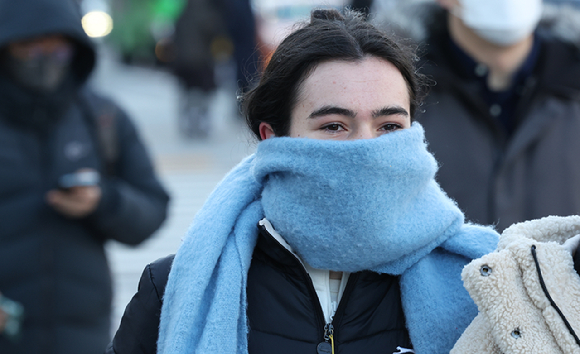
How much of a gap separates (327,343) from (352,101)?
60cm

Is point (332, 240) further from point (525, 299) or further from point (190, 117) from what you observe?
point (190, 117)

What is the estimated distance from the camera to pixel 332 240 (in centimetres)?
170

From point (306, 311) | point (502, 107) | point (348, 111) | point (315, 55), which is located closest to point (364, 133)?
point (348, 111)

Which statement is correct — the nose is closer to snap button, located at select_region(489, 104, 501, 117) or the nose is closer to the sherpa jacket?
the sherpa jacket

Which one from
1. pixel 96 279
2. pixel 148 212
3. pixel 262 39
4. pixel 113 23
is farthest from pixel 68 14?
pixel 113 23

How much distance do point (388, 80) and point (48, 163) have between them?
1.75 meters

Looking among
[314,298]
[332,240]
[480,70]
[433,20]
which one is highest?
[433,20]

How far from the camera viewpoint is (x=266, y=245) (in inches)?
73.8

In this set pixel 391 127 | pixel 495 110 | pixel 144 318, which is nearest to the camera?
pixel 391 127

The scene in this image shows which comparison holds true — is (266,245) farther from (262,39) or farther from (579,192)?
(262,39)

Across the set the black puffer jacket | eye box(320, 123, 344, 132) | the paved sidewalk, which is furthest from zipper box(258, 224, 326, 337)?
the paved sidewalk

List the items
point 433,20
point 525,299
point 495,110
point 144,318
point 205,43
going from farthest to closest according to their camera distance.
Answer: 1. point 205,43
2. point 433,20
3. point 495,110
4. point 144,318
5. point 525,299

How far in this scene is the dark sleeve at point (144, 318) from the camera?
192cm

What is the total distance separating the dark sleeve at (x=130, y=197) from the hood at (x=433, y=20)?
126 centimetres
